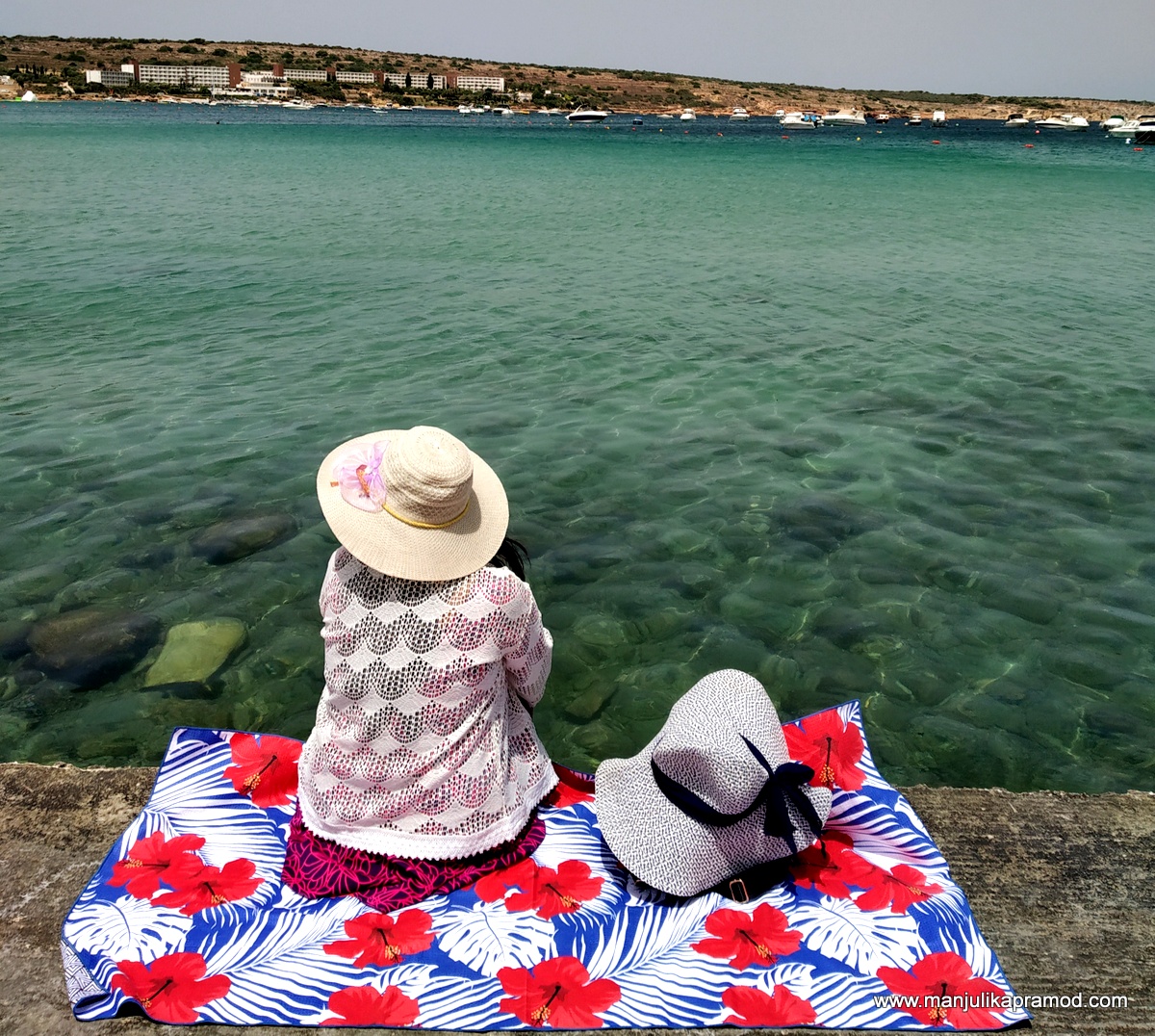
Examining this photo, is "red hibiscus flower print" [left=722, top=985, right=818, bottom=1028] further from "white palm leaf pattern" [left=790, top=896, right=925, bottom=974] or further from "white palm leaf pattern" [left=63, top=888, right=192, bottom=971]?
"white palm leaf pattern" [left=63, top=888, right=192, bottom=971]

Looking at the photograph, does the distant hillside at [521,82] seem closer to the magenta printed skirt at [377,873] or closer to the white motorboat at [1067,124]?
the white motorboat at [1067,124]

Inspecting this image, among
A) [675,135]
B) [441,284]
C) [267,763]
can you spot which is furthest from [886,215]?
[675,135]

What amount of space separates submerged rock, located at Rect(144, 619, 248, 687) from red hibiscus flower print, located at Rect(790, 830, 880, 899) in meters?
3.61

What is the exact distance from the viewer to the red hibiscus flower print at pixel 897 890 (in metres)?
2.94

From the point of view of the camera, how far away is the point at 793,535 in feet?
22.6

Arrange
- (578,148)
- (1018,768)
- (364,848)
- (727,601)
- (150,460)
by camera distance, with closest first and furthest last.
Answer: (364,848), (1018,768), (727,601), (150,460), (578,148)

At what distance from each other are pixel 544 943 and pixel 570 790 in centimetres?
71

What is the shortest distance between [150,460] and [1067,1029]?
303 inches

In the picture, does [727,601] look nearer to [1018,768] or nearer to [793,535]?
[793,535]

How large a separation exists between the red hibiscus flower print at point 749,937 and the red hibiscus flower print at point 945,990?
0.30 m

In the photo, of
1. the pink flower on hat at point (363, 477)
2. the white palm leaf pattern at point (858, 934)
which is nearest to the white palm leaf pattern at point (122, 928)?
the pink flower on hat at point (363, 477)

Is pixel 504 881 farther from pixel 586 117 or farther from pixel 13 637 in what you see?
pixel 586 117

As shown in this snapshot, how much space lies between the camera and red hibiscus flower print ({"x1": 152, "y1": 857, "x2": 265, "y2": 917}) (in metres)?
2.92

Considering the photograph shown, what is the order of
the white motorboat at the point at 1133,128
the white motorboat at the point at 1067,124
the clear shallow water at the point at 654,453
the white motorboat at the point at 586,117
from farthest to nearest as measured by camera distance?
1. the white motorboat at the point at 586,117
2. the white motorboat at the point at 1067,124
3. the white motorboat at the point at 1133,128
4. the clear shallow water at the point at 654,453
